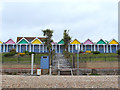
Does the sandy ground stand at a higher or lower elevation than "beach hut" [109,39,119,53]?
lower

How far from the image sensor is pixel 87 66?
18266 mm

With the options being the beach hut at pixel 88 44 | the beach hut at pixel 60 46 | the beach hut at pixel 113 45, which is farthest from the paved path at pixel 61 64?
the beach hut at pixel 113 45

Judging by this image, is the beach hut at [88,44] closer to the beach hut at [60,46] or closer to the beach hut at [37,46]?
the beach hut at [60,46]

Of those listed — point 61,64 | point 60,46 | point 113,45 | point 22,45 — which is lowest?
point 61,64

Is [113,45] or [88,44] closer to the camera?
[88,44]

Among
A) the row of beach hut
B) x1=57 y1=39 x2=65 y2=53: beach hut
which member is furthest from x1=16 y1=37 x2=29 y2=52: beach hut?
x1=57 y1=39 x2=65 y2=53: beach hut

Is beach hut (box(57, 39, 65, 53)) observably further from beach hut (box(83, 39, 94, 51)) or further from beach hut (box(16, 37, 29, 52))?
beach hut (box(16, 37, 29, 52))

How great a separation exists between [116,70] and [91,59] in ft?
14.7

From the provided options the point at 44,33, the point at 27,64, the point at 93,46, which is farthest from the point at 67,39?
the point at 27,64

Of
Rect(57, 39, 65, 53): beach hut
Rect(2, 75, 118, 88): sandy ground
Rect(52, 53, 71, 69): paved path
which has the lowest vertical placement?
Rect(52, 53, 71, 69): paved path

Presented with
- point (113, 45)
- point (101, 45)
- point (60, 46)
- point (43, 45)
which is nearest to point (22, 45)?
point (43, 45)

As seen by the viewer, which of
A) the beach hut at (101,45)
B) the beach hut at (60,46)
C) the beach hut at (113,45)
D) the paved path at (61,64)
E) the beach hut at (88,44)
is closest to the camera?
the paved path at (61,64)

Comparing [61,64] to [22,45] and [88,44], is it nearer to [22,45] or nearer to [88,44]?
[88,44]

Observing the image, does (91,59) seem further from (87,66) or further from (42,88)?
(42,88)
